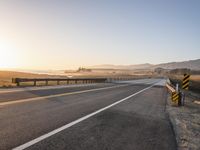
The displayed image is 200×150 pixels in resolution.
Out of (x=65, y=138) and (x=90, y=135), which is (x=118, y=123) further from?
(x=65, y=138)

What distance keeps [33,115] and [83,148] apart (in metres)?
3.74

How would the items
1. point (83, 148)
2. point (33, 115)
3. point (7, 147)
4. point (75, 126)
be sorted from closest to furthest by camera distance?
point (7, 147) < point (83, 148) < point (75, 126) < point (33, 115)

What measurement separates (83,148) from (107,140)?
99 centimetres

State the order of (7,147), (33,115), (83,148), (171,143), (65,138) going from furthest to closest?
(33,115) < (171,143) < (65,138) < (83,148) < (7,147)

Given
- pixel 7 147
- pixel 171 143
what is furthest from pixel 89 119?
pixel 7 147

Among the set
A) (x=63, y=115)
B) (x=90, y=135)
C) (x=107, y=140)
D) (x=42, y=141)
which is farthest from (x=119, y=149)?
(x=63, y=115)

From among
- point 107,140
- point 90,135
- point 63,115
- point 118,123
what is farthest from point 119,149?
point 63,115

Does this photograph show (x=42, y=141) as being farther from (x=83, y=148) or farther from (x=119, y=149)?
(x=119, y=149)

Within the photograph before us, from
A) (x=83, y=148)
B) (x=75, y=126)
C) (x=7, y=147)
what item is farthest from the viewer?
(x=75, y=126)

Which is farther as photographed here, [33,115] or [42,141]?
[33,115]

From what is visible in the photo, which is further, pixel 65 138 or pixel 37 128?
pixel 37 128

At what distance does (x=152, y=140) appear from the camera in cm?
689

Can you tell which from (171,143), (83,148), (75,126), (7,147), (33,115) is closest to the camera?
(7,147)

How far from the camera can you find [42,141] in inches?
231
